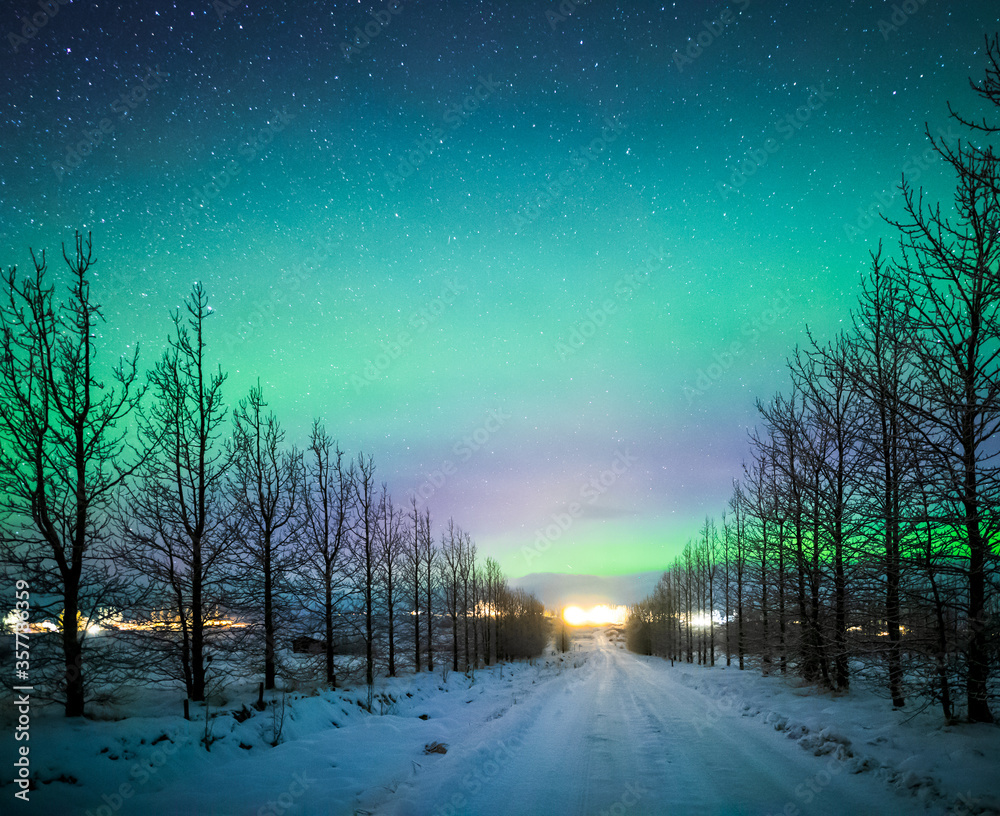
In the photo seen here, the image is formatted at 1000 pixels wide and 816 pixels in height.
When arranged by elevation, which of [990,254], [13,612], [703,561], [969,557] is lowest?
[703,561]

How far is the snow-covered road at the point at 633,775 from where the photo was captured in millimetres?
6961

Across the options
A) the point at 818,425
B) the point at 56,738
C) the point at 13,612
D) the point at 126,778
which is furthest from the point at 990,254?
the point at 13,612

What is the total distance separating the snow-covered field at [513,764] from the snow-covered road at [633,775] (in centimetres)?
4

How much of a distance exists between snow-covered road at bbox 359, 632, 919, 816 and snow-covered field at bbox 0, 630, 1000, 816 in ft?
0.14

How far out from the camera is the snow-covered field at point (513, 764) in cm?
698

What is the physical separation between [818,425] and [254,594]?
2133cm

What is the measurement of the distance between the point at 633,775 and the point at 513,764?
250 centimetres

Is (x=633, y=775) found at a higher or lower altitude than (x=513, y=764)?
higher

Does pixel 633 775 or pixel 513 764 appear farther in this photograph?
pixel 513 764

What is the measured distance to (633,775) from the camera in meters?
8.34

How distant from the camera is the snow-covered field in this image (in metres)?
6.98

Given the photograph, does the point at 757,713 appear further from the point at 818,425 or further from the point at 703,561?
the point at 703,561

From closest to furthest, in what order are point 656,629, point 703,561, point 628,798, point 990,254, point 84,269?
point 628,798 < point 990,254 < point 84,269 < point 703,561 < point 656,629

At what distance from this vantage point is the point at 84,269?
10336 mm
